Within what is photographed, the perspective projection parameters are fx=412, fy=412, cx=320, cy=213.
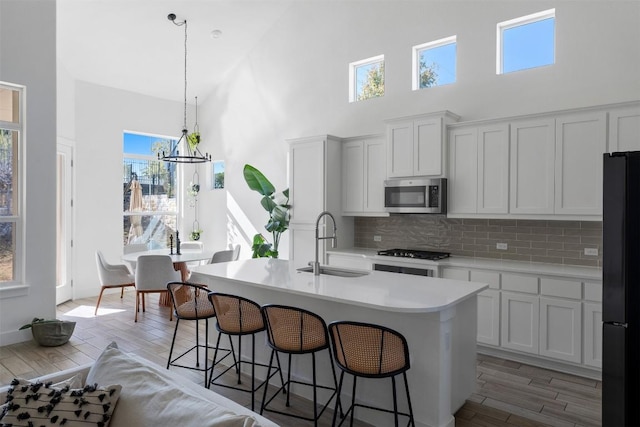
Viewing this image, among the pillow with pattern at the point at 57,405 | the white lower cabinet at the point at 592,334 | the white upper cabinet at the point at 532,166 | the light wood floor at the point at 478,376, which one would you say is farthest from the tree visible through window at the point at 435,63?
the pillow with pattern at the point at 57,405

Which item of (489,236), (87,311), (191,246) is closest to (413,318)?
(489,236)

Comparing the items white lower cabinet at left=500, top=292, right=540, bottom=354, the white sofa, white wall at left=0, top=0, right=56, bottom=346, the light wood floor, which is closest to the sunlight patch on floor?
the light wood floor

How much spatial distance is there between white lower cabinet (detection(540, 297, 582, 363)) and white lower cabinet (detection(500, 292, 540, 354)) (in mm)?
59

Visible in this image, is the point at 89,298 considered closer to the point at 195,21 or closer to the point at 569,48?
the point at 195,21

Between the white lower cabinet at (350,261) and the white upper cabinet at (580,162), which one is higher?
the white upper cabinet at (580,162)

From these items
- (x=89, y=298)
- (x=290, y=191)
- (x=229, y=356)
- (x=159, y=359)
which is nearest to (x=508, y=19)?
(x=290, y=191)

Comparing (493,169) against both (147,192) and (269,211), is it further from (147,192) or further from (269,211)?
(147,192)

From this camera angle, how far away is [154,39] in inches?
252

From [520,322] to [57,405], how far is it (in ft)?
12.4

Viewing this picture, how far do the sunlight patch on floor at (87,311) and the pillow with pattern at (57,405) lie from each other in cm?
455

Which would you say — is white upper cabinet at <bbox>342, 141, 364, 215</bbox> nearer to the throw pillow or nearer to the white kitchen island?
the white kitchen island

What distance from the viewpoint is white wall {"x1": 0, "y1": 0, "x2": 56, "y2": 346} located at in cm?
439

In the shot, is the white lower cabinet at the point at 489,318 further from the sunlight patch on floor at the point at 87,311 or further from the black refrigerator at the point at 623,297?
the sunlight patch on floor at the point at 87,311

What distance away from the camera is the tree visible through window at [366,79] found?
Answer: 5773mm
